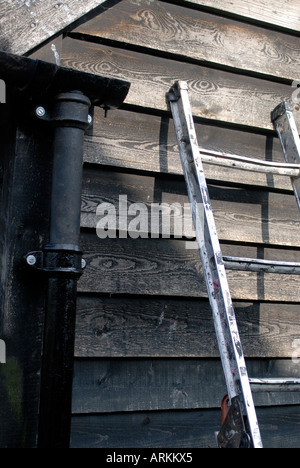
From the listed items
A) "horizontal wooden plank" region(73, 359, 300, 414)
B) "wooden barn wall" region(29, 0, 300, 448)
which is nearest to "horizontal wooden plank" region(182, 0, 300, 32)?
"wooden barn wall" region(29, 0, 300, 448)

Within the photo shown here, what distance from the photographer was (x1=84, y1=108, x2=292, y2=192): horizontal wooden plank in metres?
1.99

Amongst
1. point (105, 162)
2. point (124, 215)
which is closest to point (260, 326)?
point (124, 215)

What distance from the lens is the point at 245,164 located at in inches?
78.4

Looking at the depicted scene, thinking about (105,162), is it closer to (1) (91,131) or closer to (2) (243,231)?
(1) (91,131)

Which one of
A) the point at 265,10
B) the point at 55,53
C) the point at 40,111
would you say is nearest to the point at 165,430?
the point at 40,111

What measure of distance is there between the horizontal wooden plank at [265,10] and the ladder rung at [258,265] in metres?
1.25

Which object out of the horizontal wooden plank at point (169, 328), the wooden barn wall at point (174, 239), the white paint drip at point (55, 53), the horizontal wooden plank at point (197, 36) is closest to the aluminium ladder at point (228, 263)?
the wooden barn wall at point (174, 239)

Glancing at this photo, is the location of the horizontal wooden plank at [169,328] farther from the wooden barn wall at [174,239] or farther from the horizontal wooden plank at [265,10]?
the horizontal wooden plank at [265,10]

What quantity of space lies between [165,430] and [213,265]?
729mm

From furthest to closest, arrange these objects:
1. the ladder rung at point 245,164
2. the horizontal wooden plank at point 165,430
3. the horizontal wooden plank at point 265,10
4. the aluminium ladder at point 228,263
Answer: the horizontal wooden plank at point 265,10
the ladder rung at point 245,164
the horizontal wooden plank at point 165,430
the aluminium ladder at point 228,263

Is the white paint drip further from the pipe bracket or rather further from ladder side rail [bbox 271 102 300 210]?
ladder side rail [bbox 271 102 300 210]

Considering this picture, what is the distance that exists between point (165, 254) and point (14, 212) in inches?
28.3

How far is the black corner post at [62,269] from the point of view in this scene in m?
1.39
